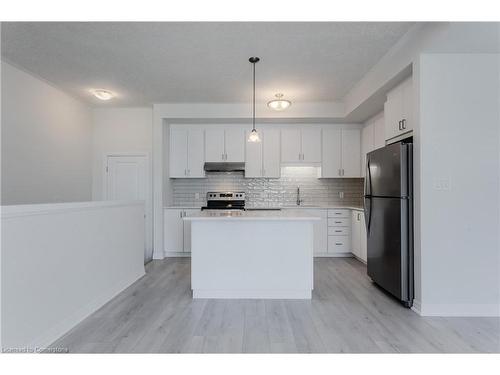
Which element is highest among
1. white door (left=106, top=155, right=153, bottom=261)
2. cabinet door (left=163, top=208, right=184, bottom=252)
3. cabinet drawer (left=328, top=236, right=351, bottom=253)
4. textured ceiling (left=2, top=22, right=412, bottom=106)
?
textured ceiling (left=2, top=22, right=412, bottom=106)

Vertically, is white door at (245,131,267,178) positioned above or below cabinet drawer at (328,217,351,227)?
above

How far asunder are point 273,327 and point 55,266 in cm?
182

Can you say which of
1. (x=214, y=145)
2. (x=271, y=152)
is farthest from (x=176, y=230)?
(x=271, y=152)

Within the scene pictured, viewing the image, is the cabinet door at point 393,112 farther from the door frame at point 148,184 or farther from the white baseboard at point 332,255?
the door frame at point 148,184

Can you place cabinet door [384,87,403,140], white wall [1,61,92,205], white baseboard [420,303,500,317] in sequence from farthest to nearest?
1. white wall [1,61,92,205]
2. cabinet door [384,87,403,140]
3. white baseboard [420,303,500,317]

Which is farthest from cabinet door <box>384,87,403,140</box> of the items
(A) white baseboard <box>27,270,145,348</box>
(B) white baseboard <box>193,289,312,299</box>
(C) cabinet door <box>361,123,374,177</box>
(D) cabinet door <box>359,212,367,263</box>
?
(A) white baseboard <box>27,270,145,348</box>

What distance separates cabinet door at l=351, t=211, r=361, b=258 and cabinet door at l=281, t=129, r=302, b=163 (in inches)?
55.1

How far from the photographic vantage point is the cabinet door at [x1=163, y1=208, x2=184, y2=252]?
16.4 ft

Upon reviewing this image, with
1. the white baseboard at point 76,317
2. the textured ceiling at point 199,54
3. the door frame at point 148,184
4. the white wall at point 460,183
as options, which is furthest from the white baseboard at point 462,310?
the door frame at point 148,184

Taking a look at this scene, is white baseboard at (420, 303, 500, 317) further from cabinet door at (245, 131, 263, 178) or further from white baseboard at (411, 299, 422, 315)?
cabinet door at (245, 131, 263, 178)

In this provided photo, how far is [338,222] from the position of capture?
5031mm

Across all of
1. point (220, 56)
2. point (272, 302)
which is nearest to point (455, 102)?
point (220, 56)

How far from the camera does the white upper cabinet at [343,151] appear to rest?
524 centimetres

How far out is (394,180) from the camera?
2895 millimetres
